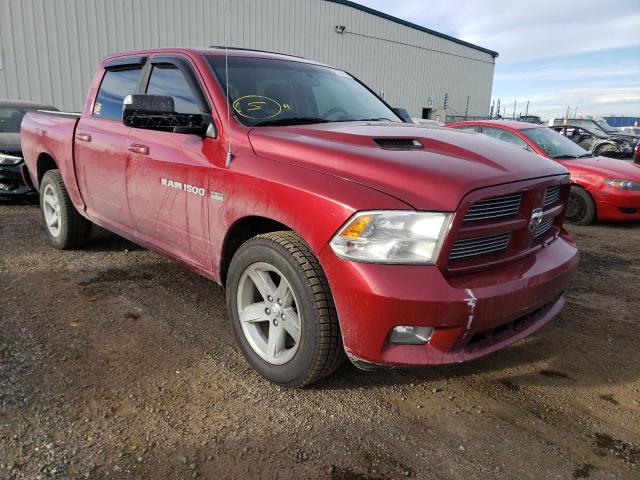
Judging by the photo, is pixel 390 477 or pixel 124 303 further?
pixel 124 303

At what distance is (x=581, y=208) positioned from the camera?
7121 mm

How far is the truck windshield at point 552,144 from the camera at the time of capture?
24.1 ft

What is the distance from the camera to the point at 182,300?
374cm

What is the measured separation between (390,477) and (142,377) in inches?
56.7

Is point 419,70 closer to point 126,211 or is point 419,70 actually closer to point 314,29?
point 314,29

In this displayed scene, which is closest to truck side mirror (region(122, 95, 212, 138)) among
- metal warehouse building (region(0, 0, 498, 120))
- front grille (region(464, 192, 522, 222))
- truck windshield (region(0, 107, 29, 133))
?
front grille (region(464, 192, 522, 222))

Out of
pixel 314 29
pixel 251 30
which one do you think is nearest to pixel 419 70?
pixel 314 29


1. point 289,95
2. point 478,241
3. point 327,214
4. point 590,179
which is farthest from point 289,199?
point 590,179

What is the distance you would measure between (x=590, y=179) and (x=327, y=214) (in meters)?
6.17

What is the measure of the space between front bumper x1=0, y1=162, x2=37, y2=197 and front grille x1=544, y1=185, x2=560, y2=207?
22.6 feet

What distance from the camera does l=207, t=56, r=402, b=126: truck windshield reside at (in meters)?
3.03

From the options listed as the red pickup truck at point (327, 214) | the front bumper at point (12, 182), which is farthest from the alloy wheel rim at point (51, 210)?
the front bumper at point (12, 182)

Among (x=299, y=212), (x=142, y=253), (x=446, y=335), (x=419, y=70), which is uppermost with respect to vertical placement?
(x=419, y=70)

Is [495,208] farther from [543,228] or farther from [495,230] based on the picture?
[543,228]
